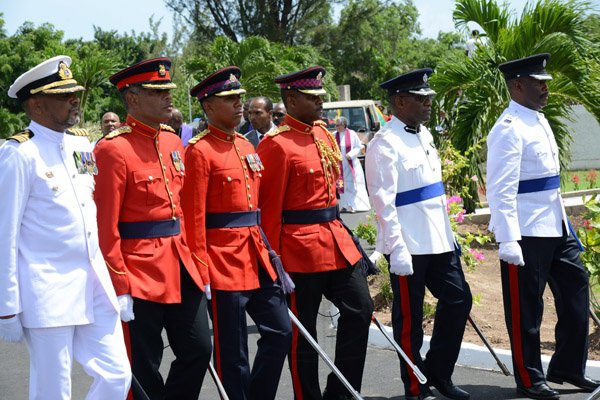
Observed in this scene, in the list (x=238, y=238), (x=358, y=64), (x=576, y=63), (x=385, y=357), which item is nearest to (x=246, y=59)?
(x=576, y=63)

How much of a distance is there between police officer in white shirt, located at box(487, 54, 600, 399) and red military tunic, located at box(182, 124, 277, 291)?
1707mm

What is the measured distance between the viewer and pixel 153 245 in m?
5.38

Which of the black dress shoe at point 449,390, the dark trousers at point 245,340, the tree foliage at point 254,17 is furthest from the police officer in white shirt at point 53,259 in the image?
the tree foliage at point 254,17

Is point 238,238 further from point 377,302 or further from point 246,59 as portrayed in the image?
point 246,59

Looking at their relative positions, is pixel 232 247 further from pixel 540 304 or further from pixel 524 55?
pixel 524 55

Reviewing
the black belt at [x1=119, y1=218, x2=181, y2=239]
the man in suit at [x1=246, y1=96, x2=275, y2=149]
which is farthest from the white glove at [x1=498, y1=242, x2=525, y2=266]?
the man in suit at [x1=246, y1=96, x2=275, y2=149]

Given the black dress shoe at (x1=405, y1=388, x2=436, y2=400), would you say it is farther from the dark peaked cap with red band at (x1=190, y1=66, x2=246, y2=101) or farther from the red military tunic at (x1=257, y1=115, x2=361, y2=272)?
the dark peaked cap with red band at (x1=190, y1=66, x2=246, y2=101)

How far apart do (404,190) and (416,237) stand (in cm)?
31

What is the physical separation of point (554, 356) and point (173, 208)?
2.93 m

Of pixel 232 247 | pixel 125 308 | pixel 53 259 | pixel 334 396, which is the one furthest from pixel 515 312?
pixel 53 259

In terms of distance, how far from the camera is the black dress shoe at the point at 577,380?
6.73m

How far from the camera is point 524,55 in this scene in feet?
38.6

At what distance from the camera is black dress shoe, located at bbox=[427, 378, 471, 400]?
6.60 meters

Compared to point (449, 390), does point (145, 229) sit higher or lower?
higher
